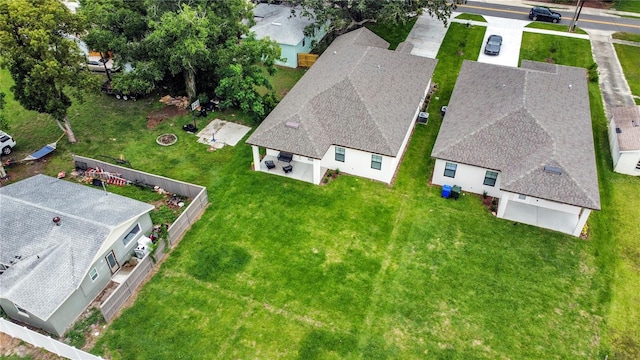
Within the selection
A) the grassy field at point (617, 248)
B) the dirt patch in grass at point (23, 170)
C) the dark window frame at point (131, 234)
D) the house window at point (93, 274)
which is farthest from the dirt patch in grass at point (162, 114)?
the grassy field at point (617, 248)

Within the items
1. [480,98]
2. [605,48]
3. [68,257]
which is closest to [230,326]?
[68,257]

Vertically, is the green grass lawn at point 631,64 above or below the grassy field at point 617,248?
above

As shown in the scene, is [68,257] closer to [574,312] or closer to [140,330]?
[140,330]

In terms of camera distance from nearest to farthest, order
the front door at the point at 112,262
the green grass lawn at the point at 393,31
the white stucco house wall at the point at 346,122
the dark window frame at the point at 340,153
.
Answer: the front door at the point at 112,262 → the white stucco house wall at the point at 346,122 → the dark window frame at the point at 340,153 → the green grass lawn at the point at 393,31

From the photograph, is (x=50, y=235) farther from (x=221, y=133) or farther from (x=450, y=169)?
(x=450, y=169)

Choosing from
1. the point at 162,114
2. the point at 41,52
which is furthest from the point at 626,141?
the point at 41,52

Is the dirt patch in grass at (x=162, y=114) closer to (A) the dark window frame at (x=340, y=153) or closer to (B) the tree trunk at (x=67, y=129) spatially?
(B) the tree trunk at (x=67, y=129)
